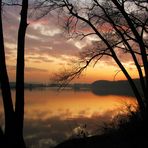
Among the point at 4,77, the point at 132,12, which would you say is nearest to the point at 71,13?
the point at 132,12

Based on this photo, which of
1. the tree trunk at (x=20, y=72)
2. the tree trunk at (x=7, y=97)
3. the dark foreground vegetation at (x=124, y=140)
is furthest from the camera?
the dark foreground vegetation at (x=124, y=140)

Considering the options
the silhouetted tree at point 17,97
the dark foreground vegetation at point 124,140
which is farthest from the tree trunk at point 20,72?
the dark foreground vegetation at point 124,140

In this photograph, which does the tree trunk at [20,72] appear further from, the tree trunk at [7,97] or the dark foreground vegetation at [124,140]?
the dark foreground vegetation at [124,140]

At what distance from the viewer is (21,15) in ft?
→ 30.8

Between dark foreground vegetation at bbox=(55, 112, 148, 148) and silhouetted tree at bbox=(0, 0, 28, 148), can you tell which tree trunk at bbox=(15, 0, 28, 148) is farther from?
dark foreground vegetation at bbox=(55, 112, 148, 148)

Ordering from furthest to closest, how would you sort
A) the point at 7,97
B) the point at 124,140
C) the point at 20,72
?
the point at 124,140 < the point at 20,72 < the point at 7,97

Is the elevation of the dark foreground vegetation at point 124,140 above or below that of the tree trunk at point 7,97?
below

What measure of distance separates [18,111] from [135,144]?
389 centimetres

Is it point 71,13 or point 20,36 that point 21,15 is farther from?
point 71,13

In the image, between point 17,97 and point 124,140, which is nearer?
point 17,97

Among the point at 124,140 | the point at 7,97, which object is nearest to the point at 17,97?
the point at 7,97

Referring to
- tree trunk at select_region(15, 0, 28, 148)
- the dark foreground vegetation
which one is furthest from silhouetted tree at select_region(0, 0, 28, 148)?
the dark foreground vegetation

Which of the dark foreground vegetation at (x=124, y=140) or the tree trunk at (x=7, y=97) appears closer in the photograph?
the tree trunk at (x=7, y=97)

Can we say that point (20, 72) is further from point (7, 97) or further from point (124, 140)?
point (124, 140)
